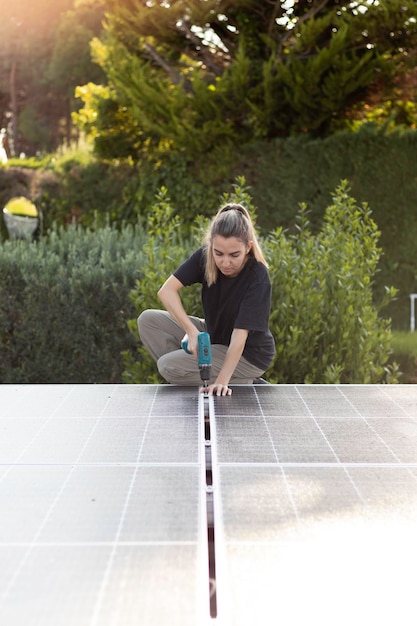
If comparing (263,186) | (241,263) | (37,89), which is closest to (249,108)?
(263,186)

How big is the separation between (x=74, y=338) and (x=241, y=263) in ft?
8.81

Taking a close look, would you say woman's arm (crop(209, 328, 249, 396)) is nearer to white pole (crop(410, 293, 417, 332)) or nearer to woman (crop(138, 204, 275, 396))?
woman (crop(138, 204, 275, 396))

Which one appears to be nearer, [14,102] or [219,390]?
[219,390]

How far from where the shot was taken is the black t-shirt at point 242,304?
A: 4.20 meters

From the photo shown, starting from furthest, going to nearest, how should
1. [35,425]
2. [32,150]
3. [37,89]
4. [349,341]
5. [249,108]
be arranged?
[32,150], [37,89], [249,108], [349,341], [35,425]

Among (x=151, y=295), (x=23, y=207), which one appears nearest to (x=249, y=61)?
(x=23, y=207)

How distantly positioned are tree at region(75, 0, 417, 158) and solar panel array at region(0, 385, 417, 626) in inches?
369

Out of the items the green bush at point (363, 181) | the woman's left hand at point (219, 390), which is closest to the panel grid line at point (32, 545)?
the woman's left hand at point (219, 390)

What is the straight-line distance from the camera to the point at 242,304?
13.8 ft

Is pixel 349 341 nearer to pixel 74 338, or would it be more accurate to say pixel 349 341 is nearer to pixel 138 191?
pixel 74 338

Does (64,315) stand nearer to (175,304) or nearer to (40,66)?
(175,304)

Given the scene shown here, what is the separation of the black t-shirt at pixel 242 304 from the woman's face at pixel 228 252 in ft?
0.48

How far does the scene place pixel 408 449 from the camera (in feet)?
9.56

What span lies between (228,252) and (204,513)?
2226 millimetres
